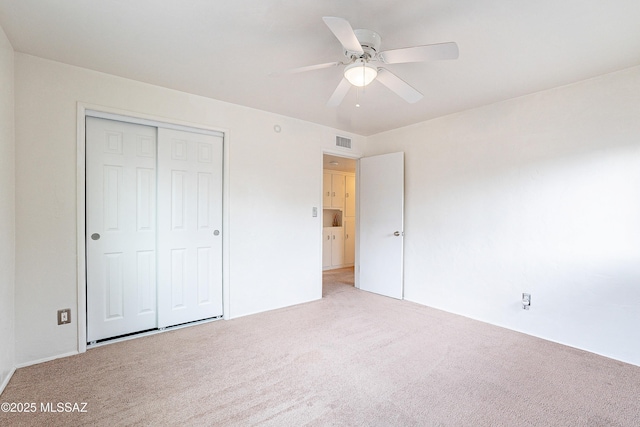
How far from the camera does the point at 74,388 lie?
195cm

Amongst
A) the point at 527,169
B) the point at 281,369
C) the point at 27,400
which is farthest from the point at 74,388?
the point at 527,169

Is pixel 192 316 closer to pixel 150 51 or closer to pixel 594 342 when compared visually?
pixel 150 51

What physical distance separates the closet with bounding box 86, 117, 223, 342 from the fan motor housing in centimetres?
194

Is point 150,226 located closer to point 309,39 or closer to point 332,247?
point 309,39

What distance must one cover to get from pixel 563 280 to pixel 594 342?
532mm

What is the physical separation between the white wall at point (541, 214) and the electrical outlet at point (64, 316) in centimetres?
361

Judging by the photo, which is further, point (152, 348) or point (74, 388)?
point (152, 348)

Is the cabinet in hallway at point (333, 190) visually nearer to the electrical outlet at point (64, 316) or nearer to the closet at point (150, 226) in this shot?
the closet at point (150, 226)

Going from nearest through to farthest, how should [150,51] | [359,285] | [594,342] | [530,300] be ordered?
[150,51], [594,342], [530,300], [359,285]

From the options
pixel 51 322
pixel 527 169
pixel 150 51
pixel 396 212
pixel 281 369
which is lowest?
pixel 281 369

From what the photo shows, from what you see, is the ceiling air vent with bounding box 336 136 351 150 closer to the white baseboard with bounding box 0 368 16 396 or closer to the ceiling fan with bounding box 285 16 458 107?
the ceiling fan with bounding box 285 16 458 107

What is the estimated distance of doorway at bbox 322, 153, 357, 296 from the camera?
609 centimetres

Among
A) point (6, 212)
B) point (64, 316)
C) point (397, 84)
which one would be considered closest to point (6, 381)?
point (64, 316)

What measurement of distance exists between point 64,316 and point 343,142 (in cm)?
357
